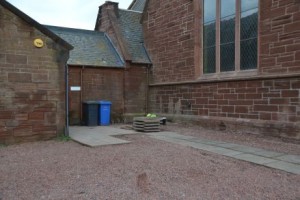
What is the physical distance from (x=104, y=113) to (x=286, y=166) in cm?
875

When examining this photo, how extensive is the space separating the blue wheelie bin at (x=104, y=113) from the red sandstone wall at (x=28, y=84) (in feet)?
13.0

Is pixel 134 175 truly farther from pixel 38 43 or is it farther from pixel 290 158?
pixel 38 43

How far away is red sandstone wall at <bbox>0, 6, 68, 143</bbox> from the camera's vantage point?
852cm

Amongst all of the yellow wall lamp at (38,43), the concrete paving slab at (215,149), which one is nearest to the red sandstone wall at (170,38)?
the concrete paving slab at (215,149)

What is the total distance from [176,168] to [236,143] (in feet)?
11.7

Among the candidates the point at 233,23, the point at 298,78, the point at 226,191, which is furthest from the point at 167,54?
the point at 226,191

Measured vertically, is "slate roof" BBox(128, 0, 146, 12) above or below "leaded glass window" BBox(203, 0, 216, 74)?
above

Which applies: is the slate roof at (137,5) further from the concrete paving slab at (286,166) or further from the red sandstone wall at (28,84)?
the concrete paving slab at (286,166)

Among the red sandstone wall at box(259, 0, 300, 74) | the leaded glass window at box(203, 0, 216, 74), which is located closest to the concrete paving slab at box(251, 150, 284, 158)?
the red sandstone wall at box(259, 0, 300, 74)

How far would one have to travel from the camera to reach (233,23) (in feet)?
37.6

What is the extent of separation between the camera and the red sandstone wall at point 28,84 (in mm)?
8516

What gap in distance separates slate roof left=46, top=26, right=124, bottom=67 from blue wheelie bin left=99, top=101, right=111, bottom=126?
5.94ft

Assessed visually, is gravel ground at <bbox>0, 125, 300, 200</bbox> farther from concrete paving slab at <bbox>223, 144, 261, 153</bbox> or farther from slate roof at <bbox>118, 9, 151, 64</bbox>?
slate roof at <bbox>118, 9, 151, 64</bbox>

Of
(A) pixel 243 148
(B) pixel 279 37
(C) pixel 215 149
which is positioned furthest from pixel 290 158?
(B) pixel 279 37
